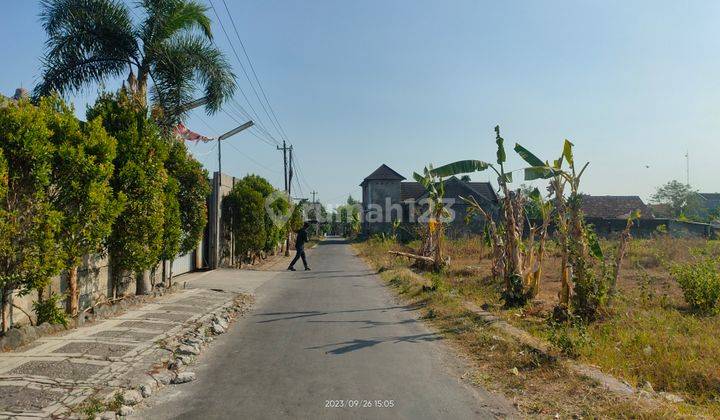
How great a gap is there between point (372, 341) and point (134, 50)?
1030 cm

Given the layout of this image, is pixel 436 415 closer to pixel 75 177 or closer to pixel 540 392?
pixel 540 392

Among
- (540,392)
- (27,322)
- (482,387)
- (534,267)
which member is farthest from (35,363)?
(534,267)

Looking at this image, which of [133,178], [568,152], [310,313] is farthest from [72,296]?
[568,152]

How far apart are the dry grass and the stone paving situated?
421cm

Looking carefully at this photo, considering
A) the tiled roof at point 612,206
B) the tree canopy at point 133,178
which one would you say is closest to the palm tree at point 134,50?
the tree canopy at point 133,178

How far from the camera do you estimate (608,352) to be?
662 centimetres

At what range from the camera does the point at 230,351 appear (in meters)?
7.21

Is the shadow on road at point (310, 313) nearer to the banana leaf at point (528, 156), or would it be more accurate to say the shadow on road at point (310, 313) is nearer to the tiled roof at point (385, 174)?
the banana leaf at point (528, 156)

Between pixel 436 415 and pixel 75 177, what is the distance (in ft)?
19.3

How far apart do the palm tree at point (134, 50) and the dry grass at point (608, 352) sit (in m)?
8.45

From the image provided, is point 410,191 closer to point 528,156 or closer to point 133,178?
point 528,156

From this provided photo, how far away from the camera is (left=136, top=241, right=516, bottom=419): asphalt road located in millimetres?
4859

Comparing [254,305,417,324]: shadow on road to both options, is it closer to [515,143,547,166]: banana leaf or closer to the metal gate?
[515,143,547,166]: banana leaf

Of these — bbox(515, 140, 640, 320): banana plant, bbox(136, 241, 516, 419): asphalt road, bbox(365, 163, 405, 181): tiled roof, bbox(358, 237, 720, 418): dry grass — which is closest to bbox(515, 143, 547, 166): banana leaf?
bbox(515, 140, 640, 320): banana plant
